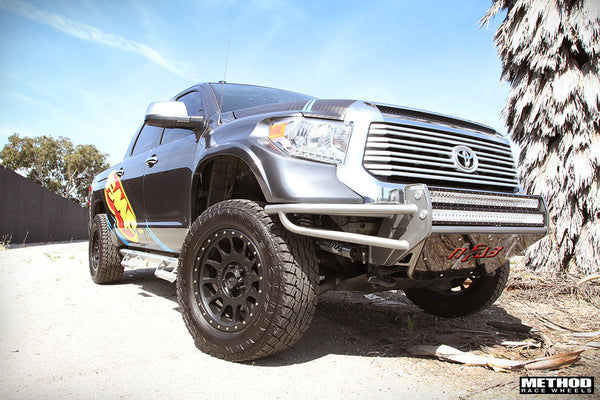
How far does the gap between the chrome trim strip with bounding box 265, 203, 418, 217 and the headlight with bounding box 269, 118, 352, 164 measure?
297mm

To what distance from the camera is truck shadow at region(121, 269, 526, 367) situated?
2.71 meters

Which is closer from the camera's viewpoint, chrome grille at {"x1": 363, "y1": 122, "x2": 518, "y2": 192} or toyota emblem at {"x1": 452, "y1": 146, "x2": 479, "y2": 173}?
chrome grille at {"x1": 363, "y1": 122, "x2": 518, "y2": 192}

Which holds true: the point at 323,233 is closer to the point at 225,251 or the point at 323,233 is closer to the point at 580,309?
the point at 225,251

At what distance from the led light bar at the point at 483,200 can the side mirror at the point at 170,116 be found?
1.99 meters

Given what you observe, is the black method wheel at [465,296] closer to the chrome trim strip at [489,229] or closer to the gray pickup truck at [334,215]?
the gray pickup truck at [334,215]

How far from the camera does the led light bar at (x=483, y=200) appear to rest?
2.06 meters

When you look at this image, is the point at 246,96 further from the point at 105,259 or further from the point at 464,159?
the point at 105,259

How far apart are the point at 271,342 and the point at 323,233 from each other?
664 mm

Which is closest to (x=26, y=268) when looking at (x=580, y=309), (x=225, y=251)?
(x=225, y=251)

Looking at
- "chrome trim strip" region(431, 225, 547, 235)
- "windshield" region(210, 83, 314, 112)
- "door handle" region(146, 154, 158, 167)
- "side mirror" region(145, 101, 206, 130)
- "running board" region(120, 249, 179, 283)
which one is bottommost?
→ "running board" region(120, 249, 179, 283)

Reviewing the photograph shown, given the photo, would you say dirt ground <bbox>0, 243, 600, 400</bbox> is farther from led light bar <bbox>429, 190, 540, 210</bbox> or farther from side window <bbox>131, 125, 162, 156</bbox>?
side window <bbox>131, 125, 162, 156</bbox>

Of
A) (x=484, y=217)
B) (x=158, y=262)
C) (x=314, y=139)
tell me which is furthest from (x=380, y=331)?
(x=158, y=262)

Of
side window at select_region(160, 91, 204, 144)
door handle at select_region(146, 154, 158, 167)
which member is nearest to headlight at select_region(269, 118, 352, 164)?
side window at select_region(160, 91, 204, 144)

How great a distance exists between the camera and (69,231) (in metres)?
19.0
